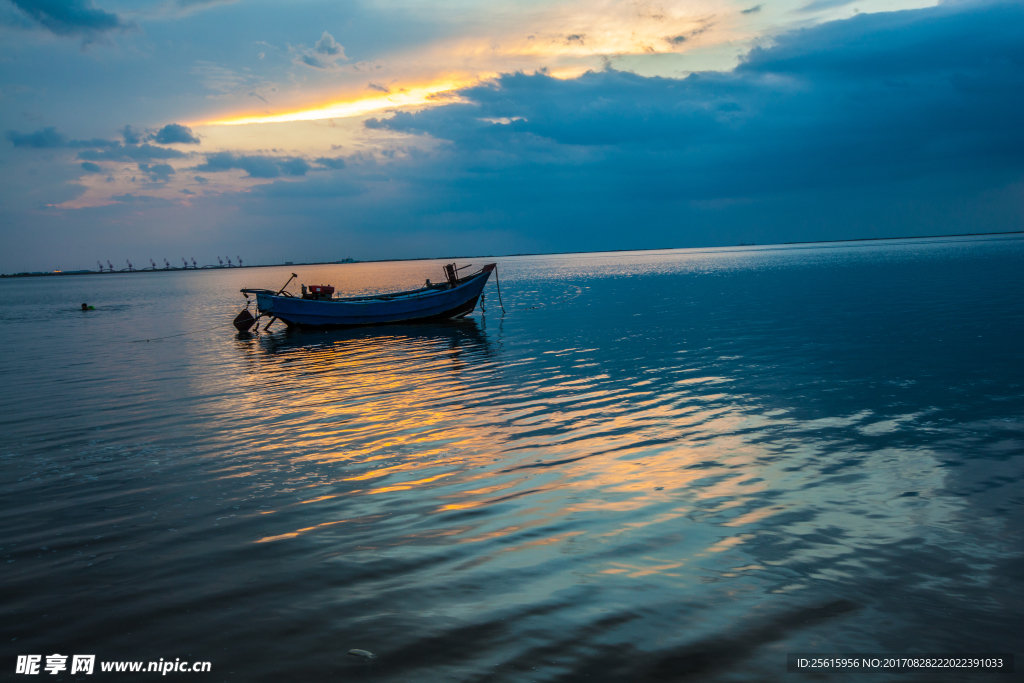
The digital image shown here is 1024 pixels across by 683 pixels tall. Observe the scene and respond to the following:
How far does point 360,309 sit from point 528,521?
98.3 feet

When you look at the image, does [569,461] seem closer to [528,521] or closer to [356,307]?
[528,521]

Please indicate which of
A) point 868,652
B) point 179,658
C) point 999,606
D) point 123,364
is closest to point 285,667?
point 179,658

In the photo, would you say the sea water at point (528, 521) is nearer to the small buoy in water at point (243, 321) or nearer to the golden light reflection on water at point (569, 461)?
the golden light reflection on water at point (569, 461)

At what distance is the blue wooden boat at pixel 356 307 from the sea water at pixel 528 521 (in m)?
17.3

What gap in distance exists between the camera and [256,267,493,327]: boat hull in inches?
1378

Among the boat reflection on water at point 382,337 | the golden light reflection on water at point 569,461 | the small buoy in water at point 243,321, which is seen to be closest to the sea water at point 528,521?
the golden light reflection on water at point 569,461

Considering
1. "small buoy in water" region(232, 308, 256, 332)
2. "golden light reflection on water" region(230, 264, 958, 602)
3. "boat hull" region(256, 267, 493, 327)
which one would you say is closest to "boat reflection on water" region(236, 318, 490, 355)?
"small buoy in water" region(232, 308, 256, 332)

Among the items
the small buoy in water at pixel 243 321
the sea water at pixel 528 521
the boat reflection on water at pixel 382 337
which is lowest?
the sea water at pixel 528 521

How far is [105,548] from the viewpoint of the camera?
6.98 meters

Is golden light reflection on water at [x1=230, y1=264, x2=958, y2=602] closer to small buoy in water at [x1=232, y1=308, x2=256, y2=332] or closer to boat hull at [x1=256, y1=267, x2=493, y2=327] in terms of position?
boat hull at [x1=256, y1=267, x2=493, y2=327]

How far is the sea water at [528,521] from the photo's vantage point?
4.89 meters

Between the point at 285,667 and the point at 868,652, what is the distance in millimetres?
4794

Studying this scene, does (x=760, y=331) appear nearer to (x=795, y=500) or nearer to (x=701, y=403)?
(x=701, y=403)

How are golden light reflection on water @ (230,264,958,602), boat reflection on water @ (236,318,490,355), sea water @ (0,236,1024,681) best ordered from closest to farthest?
sea water @ (0,236,1024,681), golden light reflection on water @ (230,264,958,602), boat reflection on water @ (236,318,490,355)
